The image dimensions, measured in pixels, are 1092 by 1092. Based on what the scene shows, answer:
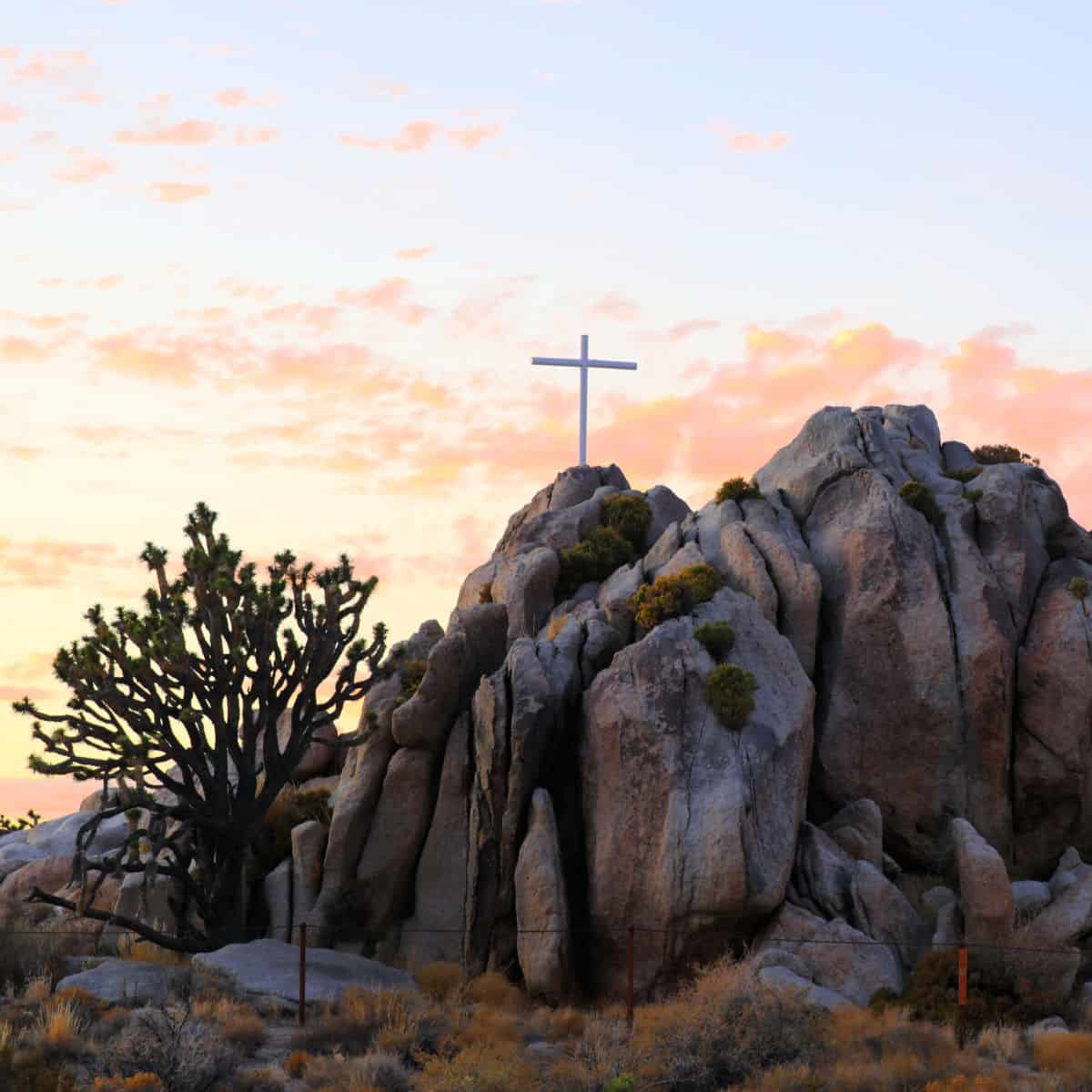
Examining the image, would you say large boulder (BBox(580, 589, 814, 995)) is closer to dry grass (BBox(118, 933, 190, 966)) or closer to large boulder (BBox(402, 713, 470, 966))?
large boulder (BBox(402, 713, 470, 966))

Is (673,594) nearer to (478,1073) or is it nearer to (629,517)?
(629,517)

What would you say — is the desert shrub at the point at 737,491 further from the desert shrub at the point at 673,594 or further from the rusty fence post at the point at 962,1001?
the rusty fence post at the point at 962,1001

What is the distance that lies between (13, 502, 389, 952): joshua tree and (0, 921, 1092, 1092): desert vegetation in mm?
4930

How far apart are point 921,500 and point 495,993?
18.9 metres

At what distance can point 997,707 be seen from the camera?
41125 mm

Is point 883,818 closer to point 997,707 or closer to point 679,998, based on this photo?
point 997,707

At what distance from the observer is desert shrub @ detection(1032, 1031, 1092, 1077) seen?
26.6 metres

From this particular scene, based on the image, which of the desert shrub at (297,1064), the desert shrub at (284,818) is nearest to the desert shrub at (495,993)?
the desert shrub at (297,1064)

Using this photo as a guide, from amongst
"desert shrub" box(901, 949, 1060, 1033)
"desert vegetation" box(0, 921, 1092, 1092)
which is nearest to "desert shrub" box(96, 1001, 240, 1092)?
"desert vegetation" box(0, 921, 1092, 1092)

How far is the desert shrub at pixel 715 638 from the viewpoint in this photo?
125ft

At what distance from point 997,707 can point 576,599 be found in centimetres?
1191

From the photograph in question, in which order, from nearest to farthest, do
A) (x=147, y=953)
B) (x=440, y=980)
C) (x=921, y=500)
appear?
(x=440, y=980)
(x=147, y=953)
(x=921, y=500)

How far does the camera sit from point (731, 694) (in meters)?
36.6

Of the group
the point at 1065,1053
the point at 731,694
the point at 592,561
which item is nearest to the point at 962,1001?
the point at 1065,1053
